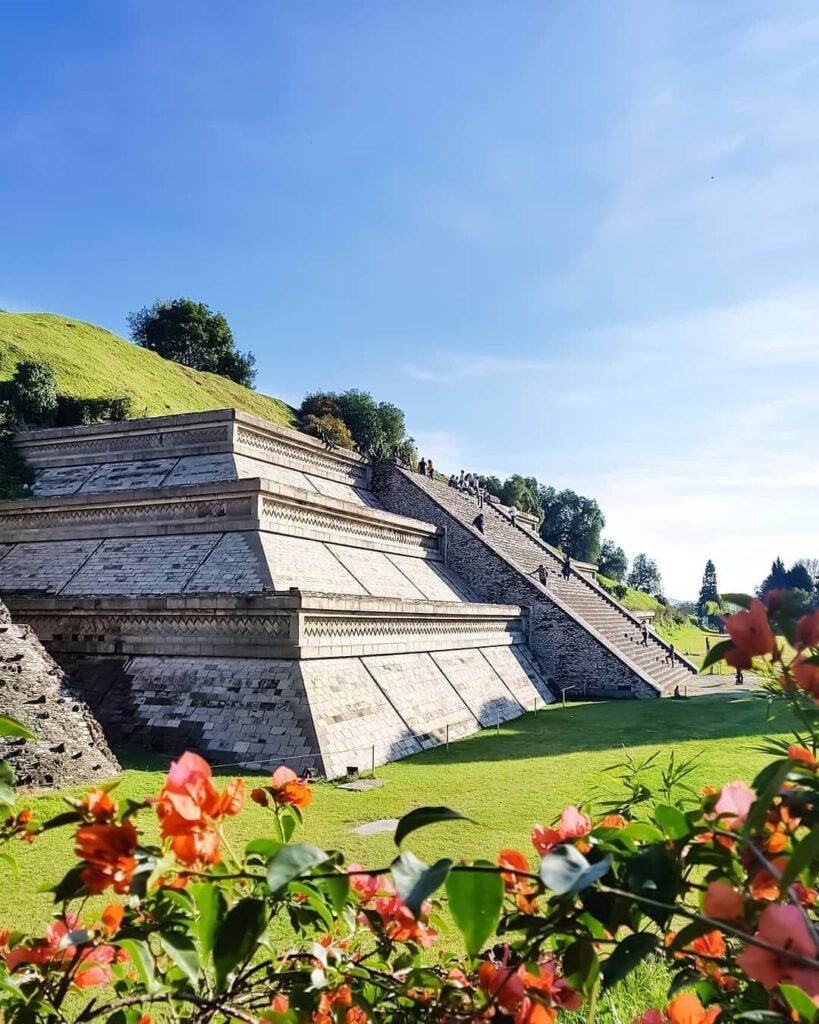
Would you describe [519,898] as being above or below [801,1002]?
below

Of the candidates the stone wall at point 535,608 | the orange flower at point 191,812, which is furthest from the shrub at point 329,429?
the orange flower at point 191,812

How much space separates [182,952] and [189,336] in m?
46.6

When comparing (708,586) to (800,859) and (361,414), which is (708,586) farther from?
(800,859)

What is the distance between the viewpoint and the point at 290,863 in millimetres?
1020

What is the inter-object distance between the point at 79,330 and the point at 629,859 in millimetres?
34582

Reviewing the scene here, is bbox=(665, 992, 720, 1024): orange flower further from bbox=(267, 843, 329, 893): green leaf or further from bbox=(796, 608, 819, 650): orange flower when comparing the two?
bbox=(267, 843, 329, 893): green leaf

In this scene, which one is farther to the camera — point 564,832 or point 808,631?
point 564,832

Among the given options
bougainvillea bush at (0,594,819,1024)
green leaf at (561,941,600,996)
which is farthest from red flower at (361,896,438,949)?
green leaf at (561,941,600,996)

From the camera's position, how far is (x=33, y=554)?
16.3 metres

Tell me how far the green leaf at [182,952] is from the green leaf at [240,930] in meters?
0.14

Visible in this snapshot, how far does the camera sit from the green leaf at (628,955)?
3.91ft

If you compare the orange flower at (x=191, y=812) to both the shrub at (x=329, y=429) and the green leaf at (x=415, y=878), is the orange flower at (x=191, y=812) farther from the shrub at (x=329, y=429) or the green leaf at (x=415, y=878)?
the shrub at (x=329, y=429)

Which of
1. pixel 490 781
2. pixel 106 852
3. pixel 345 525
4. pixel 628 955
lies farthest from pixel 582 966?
pixel 345 525

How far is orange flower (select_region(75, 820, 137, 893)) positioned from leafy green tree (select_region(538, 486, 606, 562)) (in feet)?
199
